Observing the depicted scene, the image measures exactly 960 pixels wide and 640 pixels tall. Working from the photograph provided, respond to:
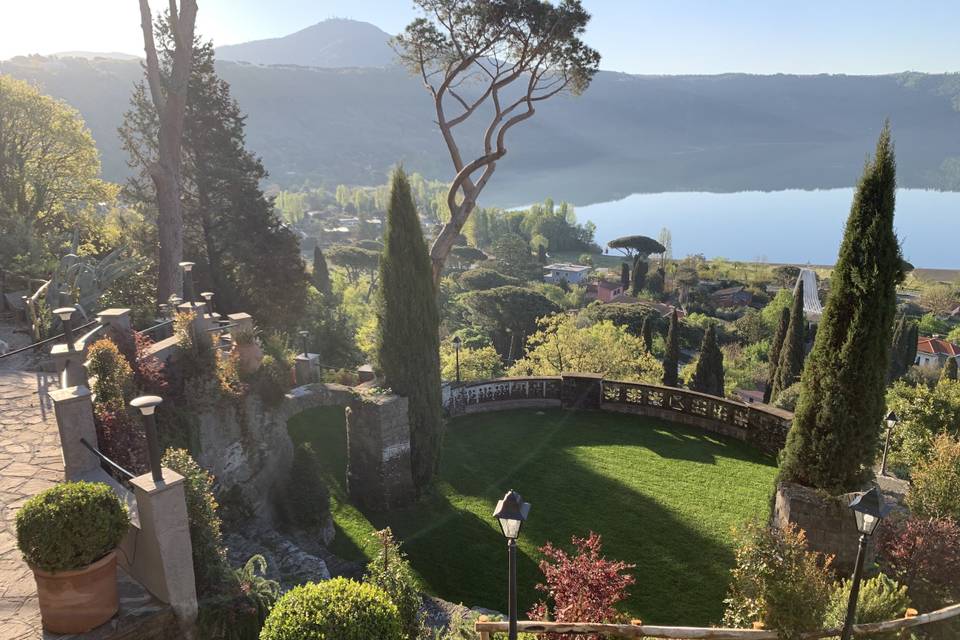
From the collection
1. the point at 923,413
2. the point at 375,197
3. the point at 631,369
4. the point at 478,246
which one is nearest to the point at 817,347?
the point at 923,413

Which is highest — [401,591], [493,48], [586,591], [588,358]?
[493,48]

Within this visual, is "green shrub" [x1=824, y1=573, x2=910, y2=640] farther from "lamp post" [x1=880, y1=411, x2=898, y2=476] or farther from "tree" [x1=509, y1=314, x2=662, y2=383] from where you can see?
"tree" [x1=509, y1=314, x2=662, y2=383]

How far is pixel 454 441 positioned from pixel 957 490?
378 inches

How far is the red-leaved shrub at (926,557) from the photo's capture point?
325 inches

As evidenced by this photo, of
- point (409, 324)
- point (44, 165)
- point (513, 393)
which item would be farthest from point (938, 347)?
point (44, 165)

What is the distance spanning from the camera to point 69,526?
4691 millimetres

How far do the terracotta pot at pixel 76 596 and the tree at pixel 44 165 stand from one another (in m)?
15.0

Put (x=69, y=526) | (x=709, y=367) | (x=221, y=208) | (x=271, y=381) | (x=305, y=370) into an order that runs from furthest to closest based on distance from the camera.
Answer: (x=709, y=367) < (x=221, y=208) < (x=305, y=370) < (x=271, y=381) < (x=69, y=526)

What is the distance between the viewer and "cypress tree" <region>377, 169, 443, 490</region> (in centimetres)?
1165

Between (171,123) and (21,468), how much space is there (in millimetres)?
11512

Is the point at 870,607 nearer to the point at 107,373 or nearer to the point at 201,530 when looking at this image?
the point at 201,530

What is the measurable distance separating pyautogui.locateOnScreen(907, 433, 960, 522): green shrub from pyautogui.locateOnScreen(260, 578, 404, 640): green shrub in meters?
9.07

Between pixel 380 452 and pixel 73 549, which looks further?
pixel 380 452

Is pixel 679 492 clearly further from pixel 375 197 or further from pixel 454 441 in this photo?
pixel 375 197
